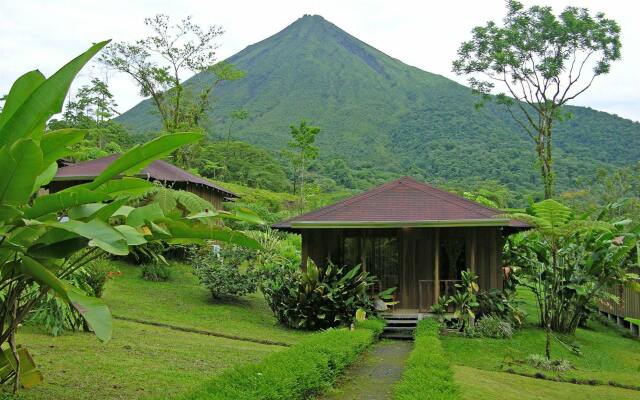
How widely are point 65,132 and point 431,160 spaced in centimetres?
6312

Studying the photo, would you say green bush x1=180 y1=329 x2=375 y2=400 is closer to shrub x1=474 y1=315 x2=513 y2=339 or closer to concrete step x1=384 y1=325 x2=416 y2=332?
concrete step x1=384 y1=325 x2=416 y2=332

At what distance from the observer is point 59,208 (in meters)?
4.10

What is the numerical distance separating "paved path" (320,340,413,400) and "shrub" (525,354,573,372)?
2.21m

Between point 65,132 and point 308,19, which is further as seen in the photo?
point 308,19

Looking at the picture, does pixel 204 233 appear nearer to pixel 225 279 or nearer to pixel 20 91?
pixel 20 91

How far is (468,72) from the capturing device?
29172mm

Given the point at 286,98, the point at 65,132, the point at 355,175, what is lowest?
the point at 65,132

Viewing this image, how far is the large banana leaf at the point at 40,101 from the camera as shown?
4.09m

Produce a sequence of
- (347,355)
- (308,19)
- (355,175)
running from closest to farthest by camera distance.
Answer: (347,355) < (355,175) < (308,19)

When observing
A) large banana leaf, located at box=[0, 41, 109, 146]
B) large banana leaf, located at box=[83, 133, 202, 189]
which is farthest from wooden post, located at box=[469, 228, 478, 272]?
large banana leaf, located at box=[0, 41, 109, 146]

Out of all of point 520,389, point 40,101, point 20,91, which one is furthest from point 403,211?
point 40,101

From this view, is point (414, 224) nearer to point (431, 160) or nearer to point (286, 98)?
point (431, 160)

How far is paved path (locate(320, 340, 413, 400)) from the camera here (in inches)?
311

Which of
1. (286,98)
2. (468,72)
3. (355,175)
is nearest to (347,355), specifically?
(468,72)
